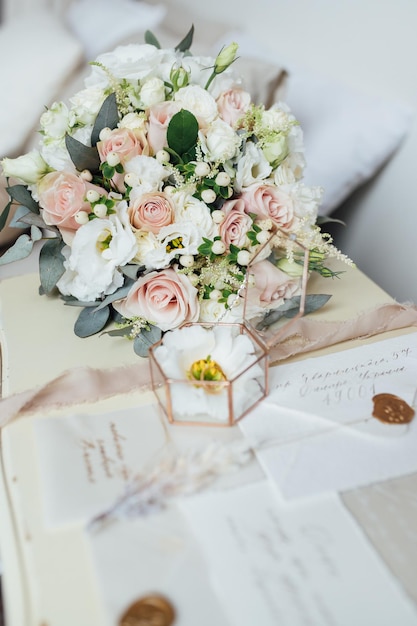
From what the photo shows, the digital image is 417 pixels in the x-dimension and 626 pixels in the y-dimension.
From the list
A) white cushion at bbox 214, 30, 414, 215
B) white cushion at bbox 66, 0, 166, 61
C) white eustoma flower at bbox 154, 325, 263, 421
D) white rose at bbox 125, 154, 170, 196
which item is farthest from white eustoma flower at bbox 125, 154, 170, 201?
white cushion at bbox 66, 0, 166, 61

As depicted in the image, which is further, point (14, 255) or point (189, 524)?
point (14, 255)

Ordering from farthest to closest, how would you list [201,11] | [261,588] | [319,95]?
[201,11] < [319,95] < [261,588]

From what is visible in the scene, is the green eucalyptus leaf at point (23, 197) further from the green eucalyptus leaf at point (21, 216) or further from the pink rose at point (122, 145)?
the pink rose at point (122, 145)

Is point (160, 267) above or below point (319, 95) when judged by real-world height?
below

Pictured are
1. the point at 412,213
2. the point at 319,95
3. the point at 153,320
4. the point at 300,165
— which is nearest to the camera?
the point at 153,320

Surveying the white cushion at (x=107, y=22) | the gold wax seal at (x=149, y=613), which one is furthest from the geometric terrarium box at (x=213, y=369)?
the white cushion at (x=107, y=22)

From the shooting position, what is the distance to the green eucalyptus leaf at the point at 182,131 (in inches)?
29.2

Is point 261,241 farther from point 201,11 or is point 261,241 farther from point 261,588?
point 201,11

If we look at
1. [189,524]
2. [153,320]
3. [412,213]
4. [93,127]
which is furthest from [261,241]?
[412,213]

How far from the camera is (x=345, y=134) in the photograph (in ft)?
3.88

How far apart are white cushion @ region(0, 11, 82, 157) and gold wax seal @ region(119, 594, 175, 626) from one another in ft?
4.18

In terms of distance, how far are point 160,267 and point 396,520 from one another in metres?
0.43

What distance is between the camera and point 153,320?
74 cm

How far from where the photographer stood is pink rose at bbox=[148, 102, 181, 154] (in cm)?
77
